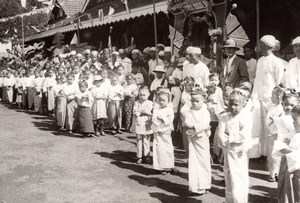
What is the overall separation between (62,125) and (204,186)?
6.38m

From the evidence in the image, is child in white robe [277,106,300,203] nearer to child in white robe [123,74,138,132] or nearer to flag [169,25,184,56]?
child in white robe [123,74,138,132]

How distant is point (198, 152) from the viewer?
5234mm

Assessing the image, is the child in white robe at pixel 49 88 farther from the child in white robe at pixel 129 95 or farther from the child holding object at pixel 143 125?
the child holding object at pixel 143 125

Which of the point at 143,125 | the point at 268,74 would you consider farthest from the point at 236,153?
the point at 143,125

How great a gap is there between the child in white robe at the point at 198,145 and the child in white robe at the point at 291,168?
1224 millimetres

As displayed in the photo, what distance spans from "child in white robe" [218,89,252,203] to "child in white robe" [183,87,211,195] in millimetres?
570

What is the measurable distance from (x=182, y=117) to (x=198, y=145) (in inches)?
31.1

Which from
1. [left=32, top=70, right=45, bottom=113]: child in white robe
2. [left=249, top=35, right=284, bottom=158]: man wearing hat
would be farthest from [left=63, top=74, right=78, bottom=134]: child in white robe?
[left=249, top=35, right=284, bottom=158]: man wearing hat

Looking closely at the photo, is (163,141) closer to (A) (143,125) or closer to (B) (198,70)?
(A) (143,125)

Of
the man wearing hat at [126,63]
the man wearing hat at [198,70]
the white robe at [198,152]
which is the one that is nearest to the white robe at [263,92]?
the man wearing hat at [198,70]

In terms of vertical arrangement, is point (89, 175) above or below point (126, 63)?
below

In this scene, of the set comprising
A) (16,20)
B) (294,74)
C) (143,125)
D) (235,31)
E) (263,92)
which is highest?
(16,20)

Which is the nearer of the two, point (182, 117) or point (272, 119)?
point (272, 119)

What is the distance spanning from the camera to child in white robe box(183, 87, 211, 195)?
515cm
